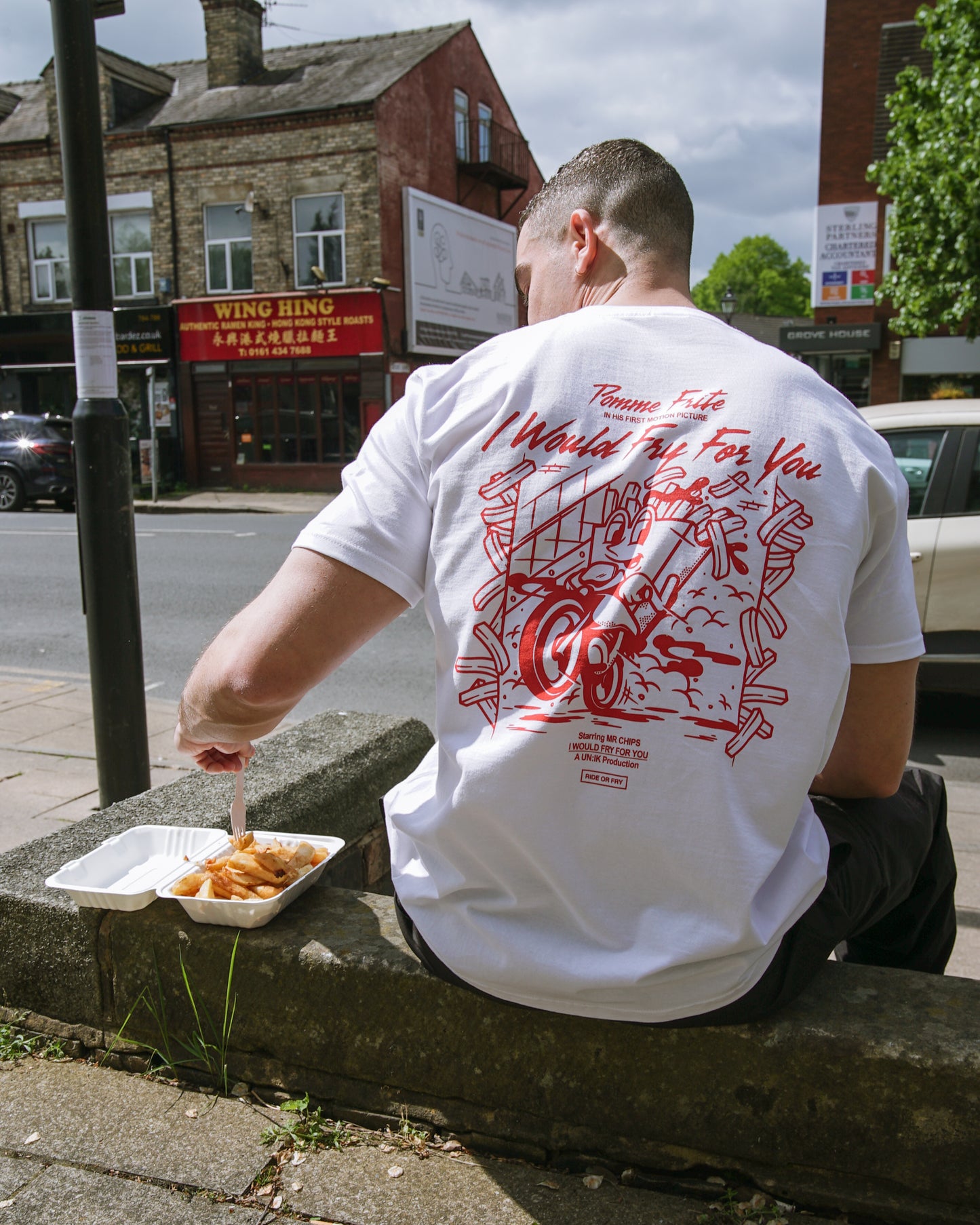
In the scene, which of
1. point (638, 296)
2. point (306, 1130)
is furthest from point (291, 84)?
point (306, 1130)

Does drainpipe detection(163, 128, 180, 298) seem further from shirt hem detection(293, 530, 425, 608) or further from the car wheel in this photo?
shirt hem detection(293, 530, 425, 608)

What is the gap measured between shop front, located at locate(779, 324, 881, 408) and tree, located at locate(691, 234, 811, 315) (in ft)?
137

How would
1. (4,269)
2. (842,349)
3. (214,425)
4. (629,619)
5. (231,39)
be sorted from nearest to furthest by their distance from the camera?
(629,619)
(214,425)
(231,39)
(842,349)
(4,269)

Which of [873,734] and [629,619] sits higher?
[629,619]

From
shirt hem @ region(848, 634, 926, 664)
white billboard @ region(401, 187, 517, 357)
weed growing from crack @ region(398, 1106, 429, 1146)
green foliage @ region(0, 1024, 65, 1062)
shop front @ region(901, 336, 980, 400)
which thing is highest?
white billboard @ region(401, 187, 517, 357)

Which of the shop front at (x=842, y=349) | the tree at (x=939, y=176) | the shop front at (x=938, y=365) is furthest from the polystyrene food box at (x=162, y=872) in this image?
the shop front at (x=938, y=365)

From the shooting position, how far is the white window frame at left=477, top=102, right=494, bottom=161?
2745 centimetres

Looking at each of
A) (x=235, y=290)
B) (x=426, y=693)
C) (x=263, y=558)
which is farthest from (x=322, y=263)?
(x=426, y=693)

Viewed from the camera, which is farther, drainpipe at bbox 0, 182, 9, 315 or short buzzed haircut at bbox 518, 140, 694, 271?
drainpipe at bbox 0, 182, 9, 315

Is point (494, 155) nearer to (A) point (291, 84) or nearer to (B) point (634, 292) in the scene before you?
(A) point (291, 84)

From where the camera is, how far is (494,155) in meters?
28.3

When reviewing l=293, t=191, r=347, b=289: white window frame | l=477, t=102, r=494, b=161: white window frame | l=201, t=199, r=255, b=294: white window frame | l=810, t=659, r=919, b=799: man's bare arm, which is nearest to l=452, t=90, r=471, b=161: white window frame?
l=477, t=102, r=494, b=161: white window frame

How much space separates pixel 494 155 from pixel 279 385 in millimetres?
9676

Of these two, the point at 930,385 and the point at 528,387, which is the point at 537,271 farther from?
the point at 930,385
